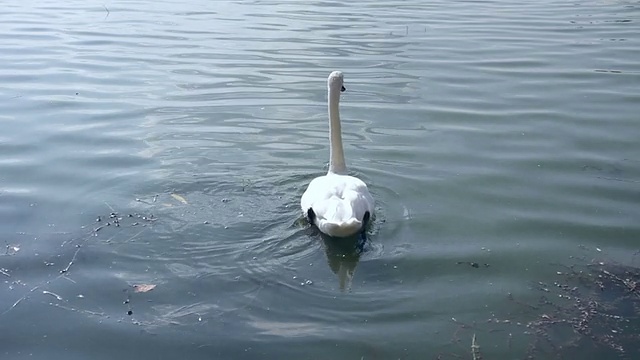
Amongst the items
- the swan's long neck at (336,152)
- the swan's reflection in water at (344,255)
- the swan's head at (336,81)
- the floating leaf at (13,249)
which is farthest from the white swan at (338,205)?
the floating leaf at (13,249)

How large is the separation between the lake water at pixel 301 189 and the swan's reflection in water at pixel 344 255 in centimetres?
3

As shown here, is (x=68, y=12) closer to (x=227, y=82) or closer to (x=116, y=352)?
(x=227, y=82)

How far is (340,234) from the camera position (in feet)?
→ 24.8

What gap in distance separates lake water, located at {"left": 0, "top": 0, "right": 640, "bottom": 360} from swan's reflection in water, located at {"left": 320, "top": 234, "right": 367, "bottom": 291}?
30 millimetres

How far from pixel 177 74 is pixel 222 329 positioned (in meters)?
9.17

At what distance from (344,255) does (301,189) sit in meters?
1.87

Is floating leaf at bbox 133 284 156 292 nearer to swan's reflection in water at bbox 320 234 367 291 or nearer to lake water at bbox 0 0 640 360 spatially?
lake water at bbox 0 0 640 360

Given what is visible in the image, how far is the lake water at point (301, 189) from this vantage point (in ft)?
21.3

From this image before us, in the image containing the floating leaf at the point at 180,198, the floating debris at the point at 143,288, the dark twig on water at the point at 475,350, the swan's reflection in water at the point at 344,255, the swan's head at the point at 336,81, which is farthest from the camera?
the swan's head at the point at 336,81

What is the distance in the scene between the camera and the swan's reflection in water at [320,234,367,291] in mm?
7195

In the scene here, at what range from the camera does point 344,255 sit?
24.8ft

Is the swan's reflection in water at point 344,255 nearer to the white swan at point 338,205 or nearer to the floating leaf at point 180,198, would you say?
the white swan at point 338,205

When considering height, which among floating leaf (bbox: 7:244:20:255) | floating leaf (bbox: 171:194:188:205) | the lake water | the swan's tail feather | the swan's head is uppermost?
the swan's head

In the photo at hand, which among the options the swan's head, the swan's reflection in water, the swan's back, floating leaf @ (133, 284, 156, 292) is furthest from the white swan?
floating leaf @ (133, 284, 156, 292)
